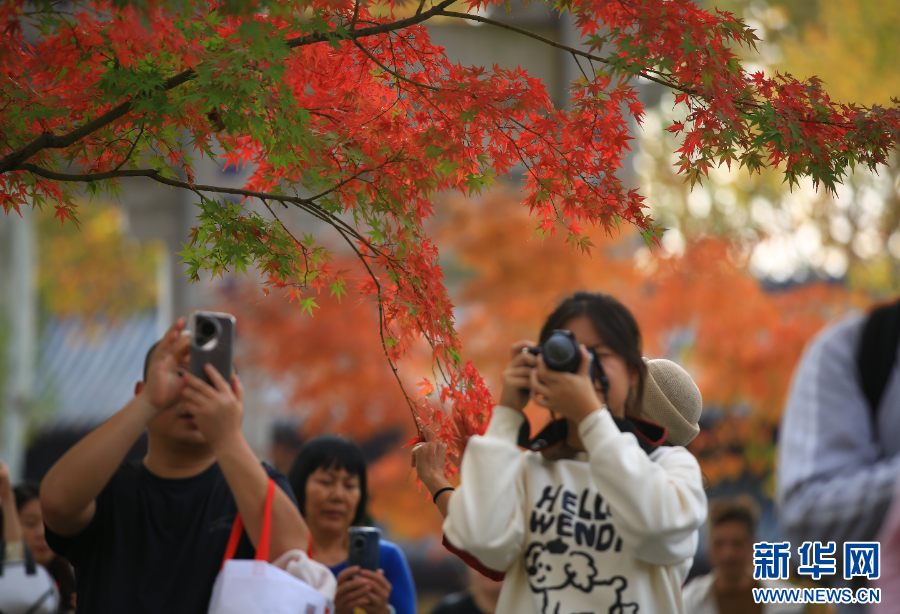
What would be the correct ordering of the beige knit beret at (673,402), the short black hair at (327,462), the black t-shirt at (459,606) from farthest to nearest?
the black t-shirt at (459,606) → the short black hair at (327,462) → the beige knit beret at (673,402)

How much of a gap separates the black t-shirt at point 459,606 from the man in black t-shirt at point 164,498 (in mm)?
2142

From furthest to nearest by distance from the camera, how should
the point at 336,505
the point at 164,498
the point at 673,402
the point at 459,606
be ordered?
the point at 459,606 → the point at 336,505 → the point at 673,402 → the point at 164,498

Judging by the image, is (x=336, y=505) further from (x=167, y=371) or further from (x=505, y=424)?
(x=505, y=424)

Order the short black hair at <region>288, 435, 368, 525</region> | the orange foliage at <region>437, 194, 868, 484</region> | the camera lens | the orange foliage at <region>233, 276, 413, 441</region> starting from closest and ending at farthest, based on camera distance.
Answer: the camera lens
the short black hair at <region>288, 435, 368, 525</region>
the orange foliage at <region>437, 194, 868, 484</region>
the orange foliage at <region>233, 276, 413, 441</region>

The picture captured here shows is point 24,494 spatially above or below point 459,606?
above

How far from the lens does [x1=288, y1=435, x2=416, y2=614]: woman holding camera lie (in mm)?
3107

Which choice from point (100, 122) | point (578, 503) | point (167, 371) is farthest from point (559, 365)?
point (100, 122)

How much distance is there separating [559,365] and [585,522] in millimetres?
353

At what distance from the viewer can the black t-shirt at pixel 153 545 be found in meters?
2.17

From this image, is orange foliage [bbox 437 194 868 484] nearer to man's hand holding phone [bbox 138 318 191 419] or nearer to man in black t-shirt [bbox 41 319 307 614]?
man in black t-shirt [bbox 41 319 307 614]

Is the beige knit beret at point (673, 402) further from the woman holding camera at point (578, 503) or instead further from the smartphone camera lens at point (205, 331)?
the smartphone camera lens at point (205, 331)

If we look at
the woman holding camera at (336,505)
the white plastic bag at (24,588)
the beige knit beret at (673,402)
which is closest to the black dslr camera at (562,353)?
the beige knit beret at (673,402)

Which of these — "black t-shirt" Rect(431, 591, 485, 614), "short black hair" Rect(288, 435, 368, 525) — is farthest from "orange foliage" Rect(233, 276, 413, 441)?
"short black hair" Rect(288, 435, 368, 525)

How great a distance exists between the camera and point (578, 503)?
1828 mm
